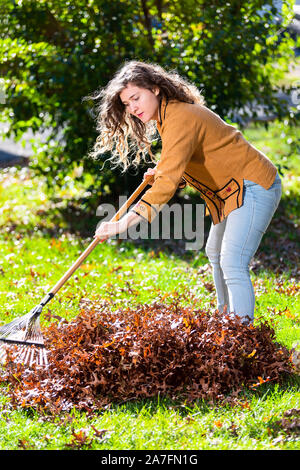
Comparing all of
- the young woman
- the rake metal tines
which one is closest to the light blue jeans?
the young woman

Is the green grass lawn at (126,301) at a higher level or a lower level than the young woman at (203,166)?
lower

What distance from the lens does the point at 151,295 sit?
5.14 meters

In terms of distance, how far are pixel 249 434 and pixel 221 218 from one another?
130 centimetres

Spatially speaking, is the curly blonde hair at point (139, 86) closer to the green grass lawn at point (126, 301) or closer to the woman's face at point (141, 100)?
the woman's face at point (141, 100)

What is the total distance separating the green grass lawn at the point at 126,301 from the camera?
3.04 metres

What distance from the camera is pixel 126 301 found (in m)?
4.98

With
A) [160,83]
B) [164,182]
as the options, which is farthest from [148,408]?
[160,83]

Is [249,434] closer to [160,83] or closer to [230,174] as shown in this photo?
[230,174]

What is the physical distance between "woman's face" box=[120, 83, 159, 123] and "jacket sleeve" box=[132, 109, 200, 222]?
5.0 inches

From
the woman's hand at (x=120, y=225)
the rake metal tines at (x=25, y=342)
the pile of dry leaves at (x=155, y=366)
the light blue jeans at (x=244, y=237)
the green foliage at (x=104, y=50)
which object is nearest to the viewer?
the pile of dry leaves at (x=155, y=366)

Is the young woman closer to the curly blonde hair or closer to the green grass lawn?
the curly blonde hair

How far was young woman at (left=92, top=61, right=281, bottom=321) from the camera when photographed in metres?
3.54

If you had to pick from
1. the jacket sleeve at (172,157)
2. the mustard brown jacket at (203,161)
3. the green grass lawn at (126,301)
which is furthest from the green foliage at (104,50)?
the jacket sleeve at (172,157)
